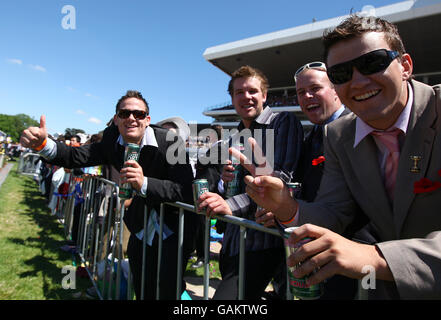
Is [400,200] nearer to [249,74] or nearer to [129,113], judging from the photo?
[249,74]

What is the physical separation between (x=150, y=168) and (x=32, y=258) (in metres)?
3.49

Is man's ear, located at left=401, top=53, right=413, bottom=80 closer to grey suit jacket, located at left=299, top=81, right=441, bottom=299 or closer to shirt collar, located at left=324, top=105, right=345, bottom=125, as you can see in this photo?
grey suit jacket, located at left=299, top=81, right=441, bottom=299

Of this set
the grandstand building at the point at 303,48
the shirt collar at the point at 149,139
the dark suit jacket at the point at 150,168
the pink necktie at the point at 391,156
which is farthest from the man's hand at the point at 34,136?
the grandstand building at the point at 303,48

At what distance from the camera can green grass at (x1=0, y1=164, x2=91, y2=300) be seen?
3.56 metres

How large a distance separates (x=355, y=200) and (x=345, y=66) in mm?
699

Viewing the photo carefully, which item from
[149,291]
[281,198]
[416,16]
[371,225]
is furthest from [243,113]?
[416,16]

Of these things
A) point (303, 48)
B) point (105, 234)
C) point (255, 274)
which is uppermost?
point (303, 48)

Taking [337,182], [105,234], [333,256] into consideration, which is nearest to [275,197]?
[337,182]

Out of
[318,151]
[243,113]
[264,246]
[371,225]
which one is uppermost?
→ [243,113]

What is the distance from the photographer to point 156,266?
2691mm

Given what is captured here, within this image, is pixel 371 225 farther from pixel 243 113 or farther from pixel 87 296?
pixel 87 296

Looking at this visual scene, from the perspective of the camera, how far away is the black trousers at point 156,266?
2.49 meters

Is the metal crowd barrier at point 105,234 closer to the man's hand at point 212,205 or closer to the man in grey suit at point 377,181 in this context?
the man's hand at point 212,205
